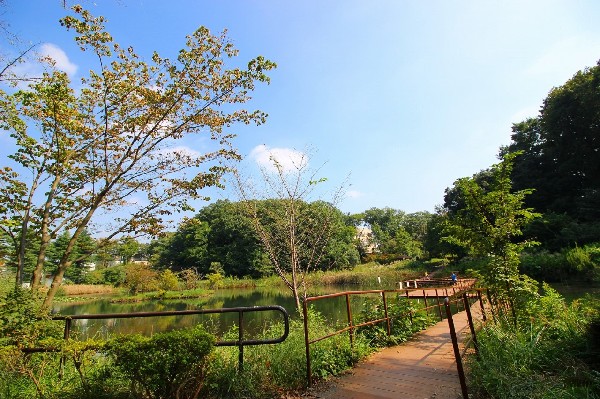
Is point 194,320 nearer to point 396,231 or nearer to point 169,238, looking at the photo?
point 169,238

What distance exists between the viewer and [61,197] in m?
6.72

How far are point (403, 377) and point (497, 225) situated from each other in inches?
145

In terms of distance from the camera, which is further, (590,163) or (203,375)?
(590,163)

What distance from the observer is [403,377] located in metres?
4.05

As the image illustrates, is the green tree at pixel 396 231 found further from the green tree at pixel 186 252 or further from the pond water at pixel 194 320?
the green tree at pixel 186 252

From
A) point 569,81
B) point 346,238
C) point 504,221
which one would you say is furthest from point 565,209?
point 504,221

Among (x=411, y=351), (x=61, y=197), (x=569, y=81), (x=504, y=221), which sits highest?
(x=569, y=81)

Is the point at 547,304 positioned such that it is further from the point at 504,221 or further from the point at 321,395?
the point at 321,395

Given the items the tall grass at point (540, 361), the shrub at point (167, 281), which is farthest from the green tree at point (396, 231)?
the tall grass at point (540, 361)

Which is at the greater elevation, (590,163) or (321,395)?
(590,163)

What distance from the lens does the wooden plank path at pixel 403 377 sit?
11.6 ft

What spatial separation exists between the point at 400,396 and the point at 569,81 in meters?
30.9

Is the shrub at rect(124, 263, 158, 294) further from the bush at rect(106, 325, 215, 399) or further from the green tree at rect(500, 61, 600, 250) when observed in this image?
the green tree at rect(500, 61, 600, 250)

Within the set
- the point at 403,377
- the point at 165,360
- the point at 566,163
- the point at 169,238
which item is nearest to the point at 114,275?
the point at 169,238
